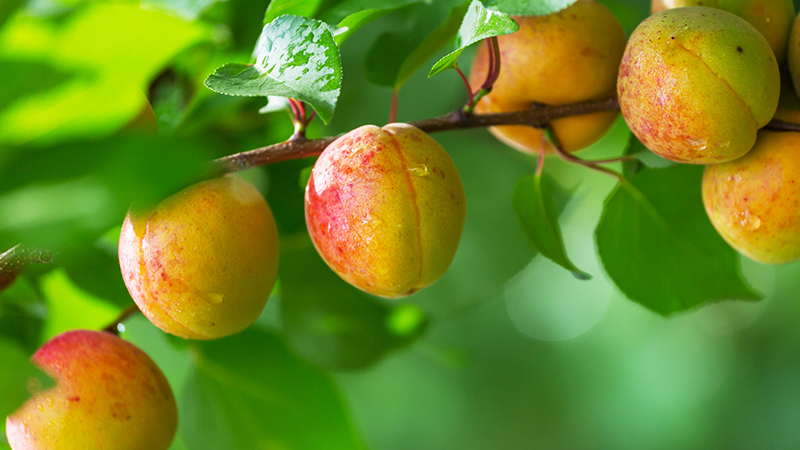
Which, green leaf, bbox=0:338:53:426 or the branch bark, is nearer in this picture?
green leaf, bbox=0:338:53:426

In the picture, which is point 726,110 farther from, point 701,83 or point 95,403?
point 95,403

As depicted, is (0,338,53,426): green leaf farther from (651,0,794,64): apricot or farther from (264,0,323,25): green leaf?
(651,0,794,64): apricot

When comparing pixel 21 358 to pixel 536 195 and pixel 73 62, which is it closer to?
pixel 73 62

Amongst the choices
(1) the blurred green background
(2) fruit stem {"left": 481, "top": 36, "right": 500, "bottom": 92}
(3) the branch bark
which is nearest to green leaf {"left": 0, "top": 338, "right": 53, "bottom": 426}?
(1) the blurred green background

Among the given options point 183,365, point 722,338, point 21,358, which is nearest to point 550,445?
point 722,338

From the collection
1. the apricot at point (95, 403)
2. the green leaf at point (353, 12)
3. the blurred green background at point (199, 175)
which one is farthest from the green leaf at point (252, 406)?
the green leaf at point (353, 12)

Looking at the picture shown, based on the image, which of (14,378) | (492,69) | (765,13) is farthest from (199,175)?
(765,13)
